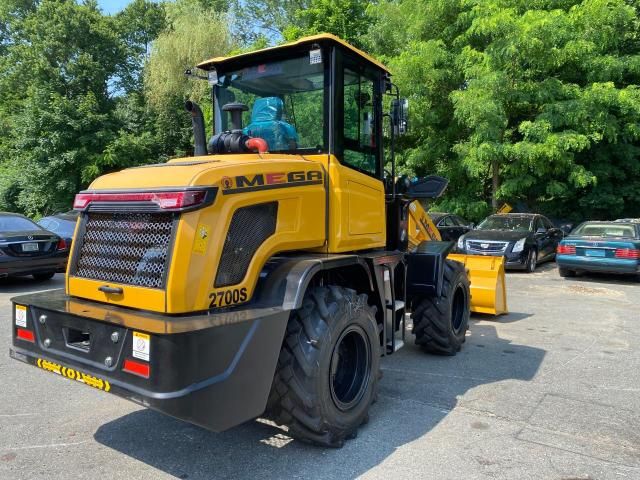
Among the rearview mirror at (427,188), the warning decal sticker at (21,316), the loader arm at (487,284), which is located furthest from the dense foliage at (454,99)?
the warning decal sticker at (21,316)

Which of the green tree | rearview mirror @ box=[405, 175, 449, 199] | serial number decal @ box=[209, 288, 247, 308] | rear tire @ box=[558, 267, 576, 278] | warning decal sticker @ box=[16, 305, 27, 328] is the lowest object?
rear tire @ box=[558, 267, 576, 278]

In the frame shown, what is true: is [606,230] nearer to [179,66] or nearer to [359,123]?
[359,123]

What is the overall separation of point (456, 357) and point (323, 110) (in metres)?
3.36

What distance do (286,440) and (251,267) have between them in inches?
54.1

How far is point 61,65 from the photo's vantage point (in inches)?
1080

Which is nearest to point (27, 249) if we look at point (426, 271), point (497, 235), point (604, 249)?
point (426, 271)

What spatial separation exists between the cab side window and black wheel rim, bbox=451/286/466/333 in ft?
7.23

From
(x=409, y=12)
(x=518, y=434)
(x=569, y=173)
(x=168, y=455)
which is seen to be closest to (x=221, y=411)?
(x=168, y=455)

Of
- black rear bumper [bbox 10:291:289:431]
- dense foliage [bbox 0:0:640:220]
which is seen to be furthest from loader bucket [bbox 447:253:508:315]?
dense foliage [bbox 0:0:640:220]

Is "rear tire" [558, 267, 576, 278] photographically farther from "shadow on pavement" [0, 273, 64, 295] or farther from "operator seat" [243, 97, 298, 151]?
"shadow on pavement" [0, 273, 64, 295]

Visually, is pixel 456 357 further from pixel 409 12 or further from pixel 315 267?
pixel 409 12

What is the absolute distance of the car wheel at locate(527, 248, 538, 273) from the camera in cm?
1365

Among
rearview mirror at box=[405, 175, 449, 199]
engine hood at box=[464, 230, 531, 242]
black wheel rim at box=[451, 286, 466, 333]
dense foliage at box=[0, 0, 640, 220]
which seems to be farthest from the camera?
dense foliage at box=[0, 0, 640, 220]

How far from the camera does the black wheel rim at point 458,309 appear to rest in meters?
6.32
